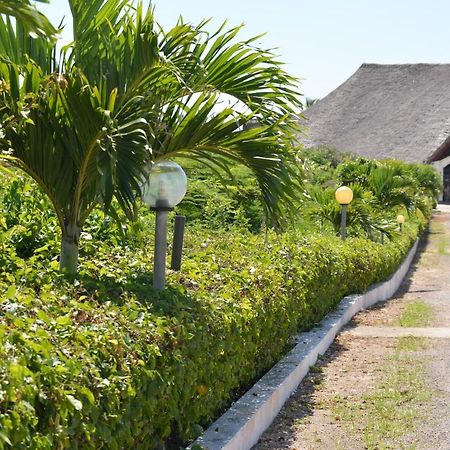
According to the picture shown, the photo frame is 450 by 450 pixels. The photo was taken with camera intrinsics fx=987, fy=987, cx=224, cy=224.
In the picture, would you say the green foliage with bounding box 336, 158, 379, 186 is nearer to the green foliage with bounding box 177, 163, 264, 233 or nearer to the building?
the green foliage with bounding box 177, 163, 264, 233

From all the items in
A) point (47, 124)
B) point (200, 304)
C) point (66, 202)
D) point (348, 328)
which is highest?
point (47, 124)

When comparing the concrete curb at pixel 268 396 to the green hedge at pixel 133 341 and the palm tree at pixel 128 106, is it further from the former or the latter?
the palm tree at pixel 128 106

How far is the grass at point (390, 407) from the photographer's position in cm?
617

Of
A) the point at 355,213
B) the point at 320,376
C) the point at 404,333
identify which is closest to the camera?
the point at 320,376

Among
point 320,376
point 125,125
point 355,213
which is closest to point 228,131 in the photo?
point 125,125

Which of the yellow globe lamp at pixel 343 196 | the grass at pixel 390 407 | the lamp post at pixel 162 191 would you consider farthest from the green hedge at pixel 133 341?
the yellow globe lamp at pixel 343 196

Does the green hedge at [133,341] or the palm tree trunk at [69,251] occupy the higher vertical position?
the palm tree trunk at [69,251]

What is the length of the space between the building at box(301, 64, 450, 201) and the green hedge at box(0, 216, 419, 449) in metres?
42.4

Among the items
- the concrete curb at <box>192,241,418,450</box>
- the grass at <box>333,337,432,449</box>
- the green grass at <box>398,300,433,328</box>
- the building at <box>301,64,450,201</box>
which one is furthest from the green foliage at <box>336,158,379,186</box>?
the building at <box>301,64,450,201</box>

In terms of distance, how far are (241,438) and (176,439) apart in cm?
53

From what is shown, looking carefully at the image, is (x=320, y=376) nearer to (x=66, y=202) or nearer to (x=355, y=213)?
(x=66, y=202)

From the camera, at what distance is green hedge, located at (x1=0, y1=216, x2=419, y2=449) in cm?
342

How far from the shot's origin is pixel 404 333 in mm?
10930

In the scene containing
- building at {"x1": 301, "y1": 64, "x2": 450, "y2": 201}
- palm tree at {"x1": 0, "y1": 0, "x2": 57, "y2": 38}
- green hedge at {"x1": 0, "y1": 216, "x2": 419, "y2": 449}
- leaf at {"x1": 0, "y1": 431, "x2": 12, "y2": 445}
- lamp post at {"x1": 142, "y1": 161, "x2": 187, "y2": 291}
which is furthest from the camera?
building at {"x1": 301, "y1": 64, "x2": 450, "y2": 201}
